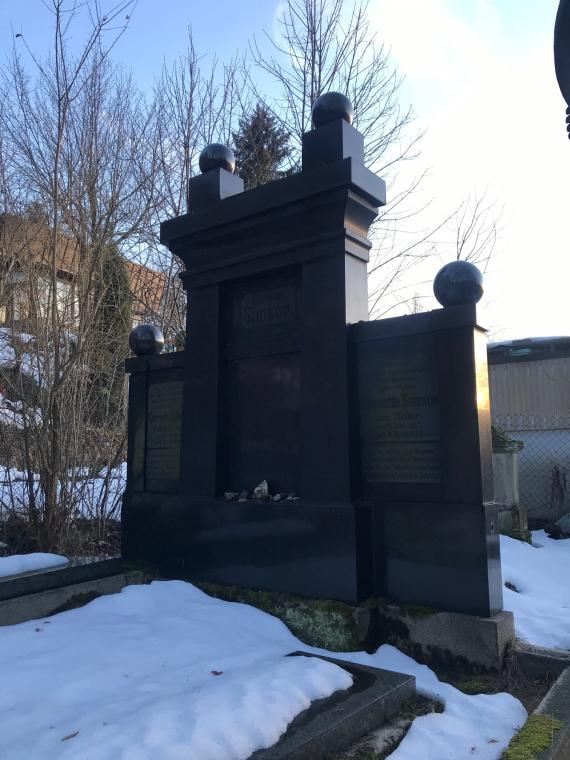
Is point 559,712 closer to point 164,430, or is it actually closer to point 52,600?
point 52,600

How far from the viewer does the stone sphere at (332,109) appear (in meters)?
4.29

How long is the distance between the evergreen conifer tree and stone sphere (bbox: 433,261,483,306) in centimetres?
745

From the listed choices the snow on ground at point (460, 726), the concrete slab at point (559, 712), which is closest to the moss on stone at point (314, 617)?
the snow on ground at point (460, 726)

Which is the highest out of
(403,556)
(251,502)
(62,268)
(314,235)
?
(62,268)

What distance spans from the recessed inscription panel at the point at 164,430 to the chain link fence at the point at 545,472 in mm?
6604

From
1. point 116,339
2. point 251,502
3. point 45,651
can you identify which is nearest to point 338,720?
point 45,651

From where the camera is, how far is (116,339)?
26.0 feet

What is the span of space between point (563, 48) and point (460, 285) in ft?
5.91

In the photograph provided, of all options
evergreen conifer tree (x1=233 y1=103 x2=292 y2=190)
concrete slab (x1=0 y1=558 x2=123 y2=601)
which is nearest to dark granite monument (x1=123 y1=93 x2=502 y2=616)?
concrete slab (x1=0 y1=558 x2=123 y2=601)

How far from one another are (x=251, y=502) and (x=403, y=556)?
44.8 inches

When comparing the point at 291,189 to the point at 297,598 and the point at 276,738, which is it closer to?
the point at 297,598

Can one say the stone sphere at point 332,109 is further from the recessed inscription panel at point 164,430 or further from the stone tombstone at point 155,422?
the recessed inscription panel at point 164,430

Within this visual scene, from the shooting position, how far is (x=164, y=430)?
5266mm

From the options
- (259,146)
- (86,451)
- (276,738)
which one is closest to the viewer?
(276,738)
